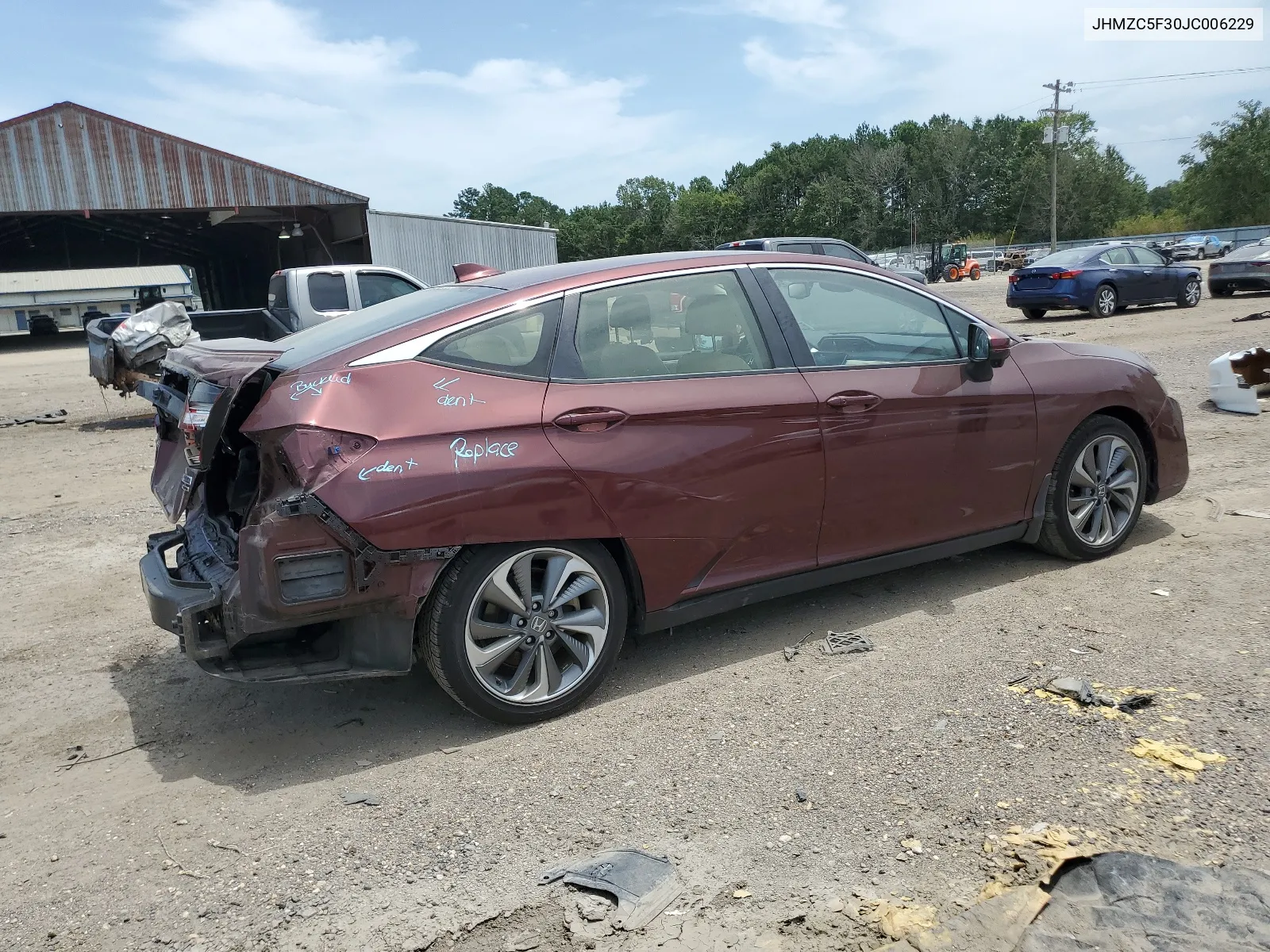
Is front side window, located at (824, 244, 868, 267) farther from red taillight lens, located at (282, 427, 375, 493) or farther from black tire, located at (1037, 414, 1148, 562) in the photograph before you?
red taillight lens, located at (282, 427, 375, 493)

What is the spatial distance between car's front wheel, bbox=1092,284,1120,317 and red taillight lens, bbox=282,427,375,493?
1901 centimetres

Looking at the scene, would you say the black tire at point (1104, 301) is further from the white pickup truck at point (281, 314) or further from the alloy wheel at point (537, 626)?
the alloy wheel at point (537, 626)

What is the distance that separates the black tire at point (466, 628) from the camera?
138 inches

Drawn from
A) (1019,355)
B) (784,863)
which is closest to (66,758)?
(784,863)

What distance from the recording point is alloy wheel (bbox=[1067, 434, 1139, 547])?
5.09 meters

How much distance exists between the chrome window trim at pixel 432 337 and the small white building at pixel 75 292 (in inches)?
1295

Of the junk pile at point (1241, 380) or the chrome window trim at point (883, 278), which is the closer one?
the chrome window trim at point (883, 278)

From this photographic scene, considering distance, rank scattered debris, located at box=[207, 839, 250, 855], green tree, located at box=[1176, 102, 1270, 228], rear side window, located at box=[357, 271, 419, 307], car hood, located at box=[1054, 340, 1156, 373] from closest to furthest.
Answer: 1. scattered debris, located at box=[207, 839, 250, 855]
2. car hood, located at box=[1054, 340, 1156, 373]
3. rear side window, located at box=[357, 271, 419, 307]
4. green tree, located at box=[1176, 102, 1270, 228]

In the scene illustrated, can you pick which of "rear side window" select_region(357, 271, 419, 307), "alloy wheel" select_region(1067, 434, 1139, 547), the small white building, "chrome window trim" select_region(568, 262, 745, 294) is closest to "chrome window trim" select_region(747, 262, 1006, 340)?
"chrome window trim" select_region(568, 262, 745, 294)

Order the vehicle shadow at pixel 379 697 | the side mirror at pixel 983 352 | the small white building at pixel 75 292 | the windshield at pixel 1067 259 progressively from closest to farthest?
the vehicle shadow at pixel 379 697 < the side mirror at pixel 983 352 < the windshield at pixel 1067 259 < the small white building at pixel 75 292

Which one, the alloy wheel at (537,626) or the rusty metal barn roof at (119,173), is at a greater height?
the rusty metal barn roof at (119,173)

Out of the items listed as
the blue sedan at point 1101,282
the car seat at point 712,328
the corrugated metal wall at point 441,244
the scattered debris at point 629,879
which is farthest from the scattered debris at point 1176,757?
the corrugated metal wall at point 441,244

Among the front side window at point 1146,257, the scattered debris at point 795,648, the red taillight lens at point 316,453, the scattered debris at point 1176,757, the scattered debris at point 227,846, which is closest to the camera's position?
the scattered debris at point 227,846

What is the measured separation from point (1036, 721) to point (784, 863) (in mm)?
1263
